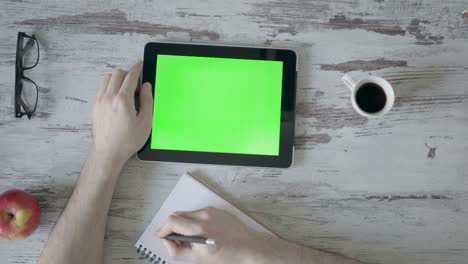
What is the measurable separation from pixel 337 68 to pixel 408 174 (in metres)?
0.27

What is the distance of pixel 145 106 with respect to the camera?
95 centimetres

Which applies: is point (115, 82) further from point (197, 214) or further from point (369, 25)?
point (369, 25)

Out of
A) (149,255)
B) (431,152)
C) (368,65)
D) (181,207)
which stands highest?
(368,65)

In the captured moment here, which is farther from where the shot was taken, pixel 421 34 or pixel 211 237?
pixel 421 34

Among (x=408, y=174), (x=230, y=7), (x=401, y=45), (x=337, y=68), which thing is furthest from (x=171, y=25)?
(x=408, y=174)

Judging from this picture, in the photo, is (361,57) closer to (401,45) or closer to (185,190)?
(401,45)

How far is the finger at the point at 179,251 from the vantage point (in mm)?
864

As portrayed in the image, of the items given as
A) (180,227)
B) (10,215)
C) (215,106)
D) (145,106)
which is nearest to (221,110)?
(215,106)

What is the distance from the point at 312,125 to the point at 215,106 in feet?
0.70

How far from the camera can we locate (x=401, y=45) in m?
0.98

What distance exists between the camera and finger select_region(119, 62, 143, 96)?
942 millimetres

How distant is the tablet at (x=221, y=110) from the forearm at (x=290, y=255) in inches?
6.5

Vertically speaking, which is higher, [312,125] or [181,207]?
[312,125]

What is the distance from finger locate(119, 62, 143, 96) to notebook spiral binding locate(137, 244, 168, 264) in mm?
327
